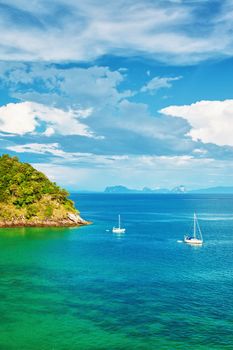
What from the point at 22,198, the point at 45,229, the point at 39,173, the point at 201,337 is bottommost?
the point at 201,337

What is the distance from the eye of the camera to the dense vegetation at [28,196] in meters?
148

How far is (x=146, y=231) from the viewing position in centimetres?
14988

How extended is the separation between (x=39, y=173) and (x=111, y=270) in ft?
305

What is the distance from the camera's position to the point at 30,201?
149m

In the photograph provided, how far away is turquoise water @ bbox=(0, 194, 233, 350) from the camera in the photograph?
4409 cm

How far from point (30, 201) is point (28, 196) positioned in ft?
8.10

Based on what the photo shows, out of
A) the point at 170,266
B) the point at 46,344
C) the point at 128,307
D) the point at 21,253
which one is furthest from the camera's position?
the point at 21,253

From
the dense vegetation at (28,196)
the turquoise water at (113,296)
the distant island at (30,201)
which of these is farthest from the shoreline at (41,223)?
the turquoise water at (113,296)

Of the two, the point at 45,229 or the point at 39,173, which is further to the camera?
the point at 39,173

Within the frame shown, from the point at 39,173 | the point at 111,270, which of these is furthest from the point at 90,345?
the point at 39,173

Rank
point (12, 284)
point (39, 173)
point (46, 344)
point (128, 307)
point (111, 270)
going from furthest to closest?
point (39, 173), point (111, 270), point (12, 284), point (128, 307), point (46, 344)

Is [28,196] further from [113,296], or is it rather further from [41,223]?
[113,296]

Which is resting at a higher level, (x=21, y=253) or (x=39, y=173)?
(x=39, y=173)

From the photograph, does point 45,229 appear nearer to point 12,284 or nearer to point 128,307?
point 12,284
